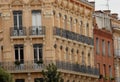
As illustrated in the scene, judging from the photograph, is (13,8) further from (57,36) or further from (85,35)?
(85,35)

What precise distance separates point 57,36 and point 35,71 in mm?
4597

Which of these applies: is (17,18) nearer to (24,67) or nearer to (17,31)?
(17,31)

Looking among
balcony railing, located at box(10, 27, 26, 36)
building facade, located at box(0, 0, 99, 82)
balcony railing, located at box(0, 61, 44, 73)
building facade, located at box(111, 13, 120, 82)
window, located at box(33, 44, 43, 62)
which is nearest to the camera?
balcony railing, located at box(0, 61, 44, 73)

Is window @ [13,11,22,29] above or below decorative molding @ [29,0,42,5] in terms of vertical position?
below

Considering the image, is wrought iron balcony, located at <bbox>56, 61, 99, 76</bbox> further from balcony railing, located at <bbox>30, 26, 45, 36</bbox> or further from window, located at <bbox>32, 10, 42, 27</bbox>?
window, located at <bbox>32, 10, 42, 27</bbox>

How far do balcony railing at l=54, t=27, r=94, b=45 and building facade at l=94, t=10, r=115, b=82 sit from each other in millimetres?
3376

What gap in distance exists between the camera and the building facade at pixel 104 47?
11731cm

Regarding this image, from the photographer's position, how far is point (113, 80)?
122 m

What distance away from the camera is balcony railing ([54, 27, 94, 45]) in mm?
102312

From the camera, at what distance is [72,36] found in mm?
106938

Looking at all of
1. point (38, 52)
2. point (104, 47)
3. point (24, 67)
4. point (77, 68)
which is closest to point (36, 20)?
point (38, 52)

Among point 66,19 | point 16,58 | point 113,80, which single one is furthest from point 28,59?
point 113,80

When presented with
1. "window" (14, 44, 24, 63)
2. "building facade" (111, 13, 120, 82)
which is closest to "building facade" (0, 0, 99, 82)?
"window" (14, 44, 24, 63)

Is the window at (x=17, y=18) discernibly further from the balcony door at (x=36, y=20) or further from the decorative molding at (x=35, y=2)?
the decorative molding at (x=35, y=2)
